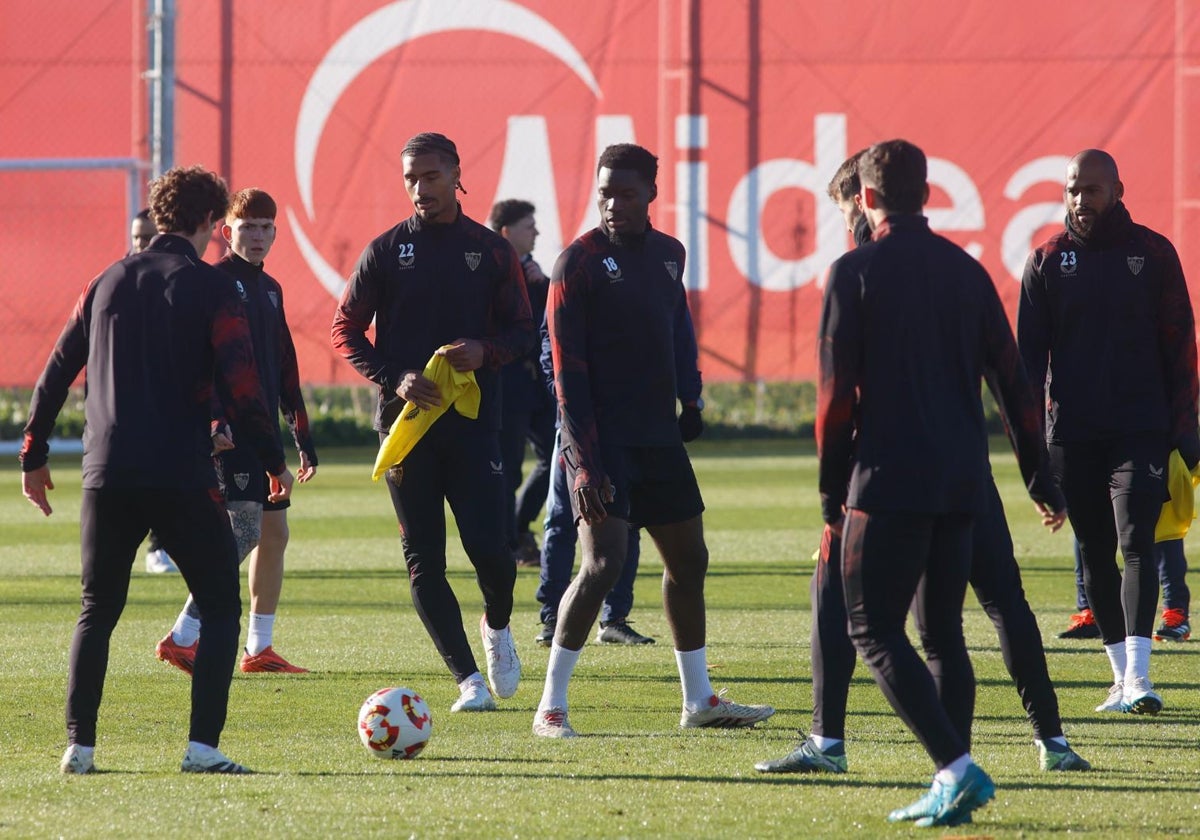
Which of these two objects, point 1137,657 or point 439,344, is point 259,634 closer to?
point 439,344

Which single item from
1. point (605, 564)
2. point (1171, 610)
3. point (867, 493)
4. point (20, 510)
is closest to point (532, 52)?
point (20, 510)

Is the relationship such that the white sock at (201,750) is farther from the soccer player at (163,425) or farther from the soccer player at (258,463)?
the soccer player at (258,463)

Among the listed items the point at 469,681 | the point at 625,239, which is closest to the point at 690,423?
the point at 625,239

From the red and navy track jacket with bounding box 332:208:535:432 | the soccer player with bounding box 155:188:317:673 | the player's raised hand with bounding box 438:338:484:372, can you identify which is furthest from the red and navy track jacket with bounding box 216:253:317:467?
the player's raised hand with bounding box 438:338:484:372

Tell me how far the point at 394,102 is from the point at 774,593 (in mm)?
12876

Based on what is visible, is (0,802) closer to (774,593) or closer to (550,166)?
(774,593)

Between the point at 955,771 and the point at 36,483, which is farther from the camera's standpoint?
the point at 36,483

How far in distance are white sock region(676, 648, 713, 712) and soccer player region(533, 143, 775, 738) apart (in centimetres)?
34

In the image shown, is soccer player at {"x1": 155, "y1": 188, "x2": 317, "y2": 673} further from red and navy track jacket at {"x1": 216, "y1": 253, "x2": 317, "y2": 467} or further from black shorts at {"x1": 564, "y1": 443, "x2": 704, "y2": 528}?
black shorts at {"x1": 564, "y1": 443, "x2": 704, "y2": 528}

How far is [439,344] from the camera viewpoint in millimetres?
7078

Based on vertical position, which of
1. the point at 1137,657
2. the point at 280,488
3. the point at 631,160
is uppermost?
the point at 631,160

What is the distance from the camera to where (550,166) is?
22.1 m

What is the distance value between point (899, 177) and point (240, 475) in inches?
151

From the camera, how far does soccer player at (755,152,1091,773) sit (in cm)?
566
